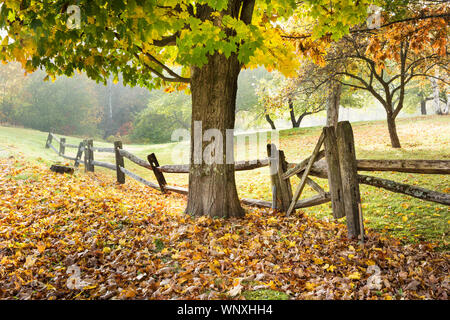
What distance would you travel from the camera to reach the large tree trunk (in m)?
5.41

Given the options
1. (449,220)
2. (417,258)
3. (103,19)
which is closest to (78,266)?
(103,19)

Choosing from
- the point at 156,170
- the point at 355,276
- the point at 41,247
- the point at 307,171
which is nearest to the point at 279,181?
the point at 307,171

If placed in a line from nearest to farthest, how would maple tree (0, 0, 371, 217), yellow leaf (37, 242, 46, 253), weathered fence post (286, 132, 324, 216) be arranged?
maple tree (0, 0, 371, 217) → yellow leaf (37, 242, 46, 253) → weathered fence post (286, 132, 324, 216)

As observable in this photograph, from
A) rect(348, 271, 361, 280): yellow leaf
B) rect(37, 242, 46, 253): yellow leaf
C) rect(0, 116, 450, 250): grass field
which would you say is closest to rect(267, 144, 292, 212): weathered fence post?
rect(0, 116, 450, 250): grass field

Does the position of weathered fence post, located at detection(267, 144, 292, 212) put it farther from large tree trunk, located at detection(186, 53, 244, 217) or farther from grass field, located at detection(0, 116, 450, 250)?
large tree trunk, located at detection(186, 53, 244, 217)

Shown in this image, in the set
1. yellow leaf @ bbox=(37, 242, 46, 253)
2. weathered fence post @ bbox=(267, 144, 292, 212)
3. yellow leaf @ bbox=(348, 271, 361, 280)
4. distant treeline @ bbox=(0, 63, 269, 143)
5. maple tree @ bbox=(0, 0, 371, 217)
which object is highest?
distant treeline @ bbox=(0, 63, 269, 143)

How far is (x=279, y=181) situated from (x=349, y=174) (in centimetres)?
192

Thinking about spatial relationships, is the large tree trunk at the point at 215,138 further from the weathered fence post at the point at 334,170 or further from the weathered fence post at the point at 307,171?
the weathered fence post at the point at 334,170

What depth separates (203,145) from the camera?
559 cm

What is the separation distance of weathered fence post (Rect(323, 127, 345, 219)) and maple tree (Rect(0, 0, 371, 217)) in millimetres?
1747

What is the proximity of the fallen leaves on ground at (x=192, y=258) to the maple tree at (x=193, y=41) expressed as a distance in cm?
101

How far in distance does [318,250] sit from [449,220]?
2.88 m

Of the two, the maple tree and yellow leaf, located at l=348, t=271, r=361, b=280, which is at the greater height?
the maple tree

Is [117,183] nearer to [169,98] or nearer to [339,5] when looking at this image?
[339,5]
